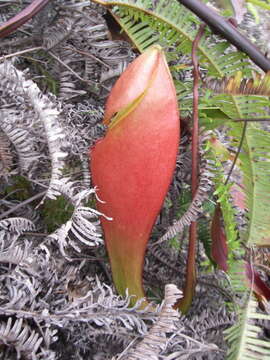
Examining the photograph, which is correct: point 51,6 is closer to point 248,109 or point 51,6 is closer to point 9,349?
point 248,109

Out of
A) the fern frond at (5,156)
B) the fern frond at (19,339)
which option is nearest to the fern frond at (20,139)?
the fern frond at (5,156)

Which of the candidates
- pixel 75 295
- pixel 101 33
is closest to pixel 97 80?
pixel 101 33

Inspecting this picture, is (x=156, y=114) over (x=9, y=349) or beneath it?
over

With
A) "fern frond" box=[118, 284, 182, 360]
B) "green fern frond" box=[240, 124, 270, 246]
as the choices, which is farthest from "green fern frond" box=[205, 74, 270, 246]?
"fern frond" box=[118, 284, 182, 360]

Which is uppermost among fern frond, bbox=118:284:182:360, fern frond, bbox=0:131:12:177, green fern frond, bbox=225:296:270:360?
fern frond, bbox=0:131:12:177

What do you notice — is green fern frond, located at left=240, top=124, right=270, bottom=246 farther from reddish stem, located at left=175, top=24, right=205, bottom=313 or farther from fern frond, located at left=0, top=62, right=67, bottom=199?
fern frond, located at left=0, top=62, right=67, bottom=199

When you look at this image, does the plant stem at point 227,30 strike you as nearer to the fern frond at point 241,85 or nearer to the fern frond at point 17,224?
the fern frond at point 241,85
